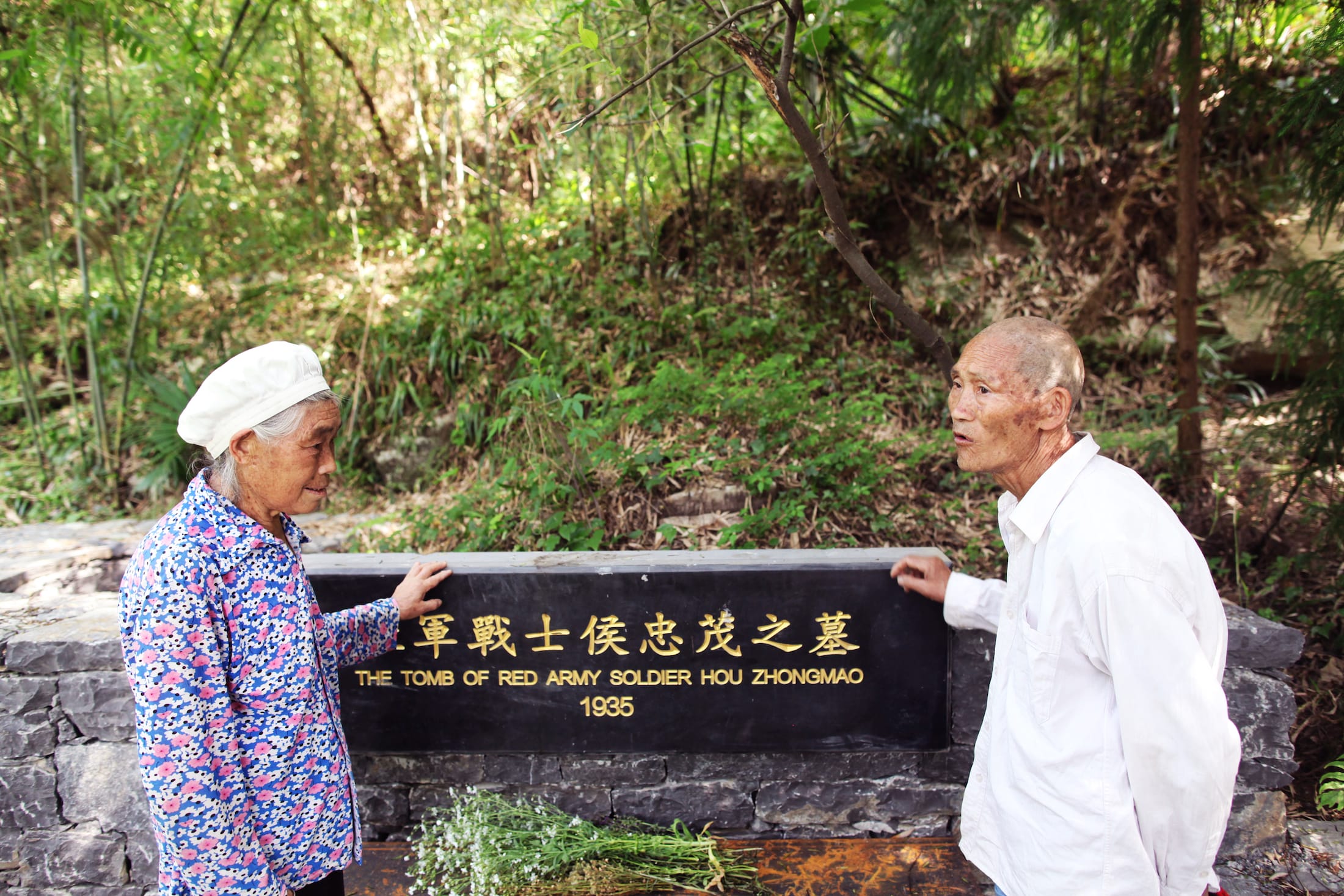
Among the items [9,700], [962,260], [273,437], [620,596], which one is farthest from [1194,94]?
[9,700]

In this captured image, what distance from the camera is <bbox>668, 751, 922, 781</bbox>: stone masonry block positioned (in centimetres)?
251

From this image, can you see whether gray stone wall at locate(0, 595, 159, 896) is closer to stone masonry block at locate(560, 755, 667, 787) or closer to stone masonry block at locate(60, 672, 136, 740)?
stone masonry block at locate(60, 672, 136, 740)

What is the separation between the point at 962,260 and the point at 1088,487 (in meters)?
3.94

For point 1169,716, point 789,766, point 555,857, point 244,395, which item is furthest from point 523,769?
point 1169,716

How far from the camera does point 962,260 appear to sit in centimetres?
505

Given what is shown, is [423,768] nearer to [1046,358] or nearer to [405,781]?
[405,781]

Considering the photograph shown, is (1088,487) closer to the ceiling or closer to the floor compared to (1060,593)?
closer to the ceiling

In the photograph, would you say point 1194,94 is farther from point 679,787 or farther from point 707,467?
point 679,787

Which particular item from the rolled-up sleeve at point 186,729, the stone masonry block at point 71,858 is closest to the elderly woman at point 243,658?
the rolled-up sleeve at point 186,729

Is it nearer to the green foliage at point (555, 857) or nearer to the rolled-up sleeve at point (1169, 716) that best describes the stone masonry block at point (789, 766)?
the green foliage at point (555, 857)

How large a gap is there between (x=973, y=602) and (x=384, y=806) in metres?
1.97

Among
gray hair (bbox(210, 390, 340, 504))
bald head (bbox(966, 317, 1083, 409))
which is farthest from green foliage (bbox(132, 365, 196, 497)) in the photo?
bald head (bbox(966, 317, 1083, 409))

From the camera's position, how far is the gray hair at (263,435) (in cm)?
164

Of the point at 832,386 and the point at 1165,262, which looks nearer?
the point at 832,386
